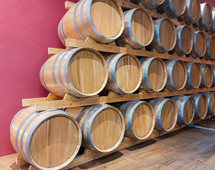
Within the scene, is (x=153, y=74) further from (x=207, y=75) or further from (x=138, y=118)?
(x=207, y=75)

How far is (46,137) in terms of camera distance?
200 centimetres

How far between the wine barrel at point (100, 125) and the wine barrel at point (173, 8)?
2.29m

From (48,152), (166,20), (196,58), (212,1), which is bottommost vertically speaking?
(48,152)

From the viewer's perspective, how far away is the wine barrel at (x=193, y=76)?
3946 millimetres

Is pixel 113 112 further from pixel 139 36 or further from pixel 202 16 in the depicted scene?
pixel 202 16

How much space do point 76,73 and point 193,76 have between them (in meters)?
2.89

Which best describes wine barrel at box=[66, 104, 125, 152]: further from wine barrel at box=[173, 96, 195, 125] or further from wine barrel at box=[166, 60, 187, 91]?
wine barrel at box=[173, 96, 195, 125]

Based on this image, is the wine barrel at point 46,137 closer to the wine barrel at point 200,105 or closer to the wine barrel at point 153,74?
the wine barrel at point 153,74

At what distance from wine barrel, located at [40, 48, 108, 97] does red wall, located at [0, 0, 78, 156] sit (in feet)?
1.61

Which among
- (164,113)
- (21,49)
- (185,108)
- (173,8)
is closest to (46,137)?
(21,49)

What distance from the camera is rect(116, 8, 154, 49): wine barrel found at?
2.82 metres

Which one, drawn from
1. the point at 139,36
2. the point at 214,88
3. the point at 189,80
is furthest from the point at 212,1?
the point at 139,36

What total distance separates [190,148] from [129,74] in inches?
57.9

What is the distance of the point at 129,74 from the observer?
9.21 ft
